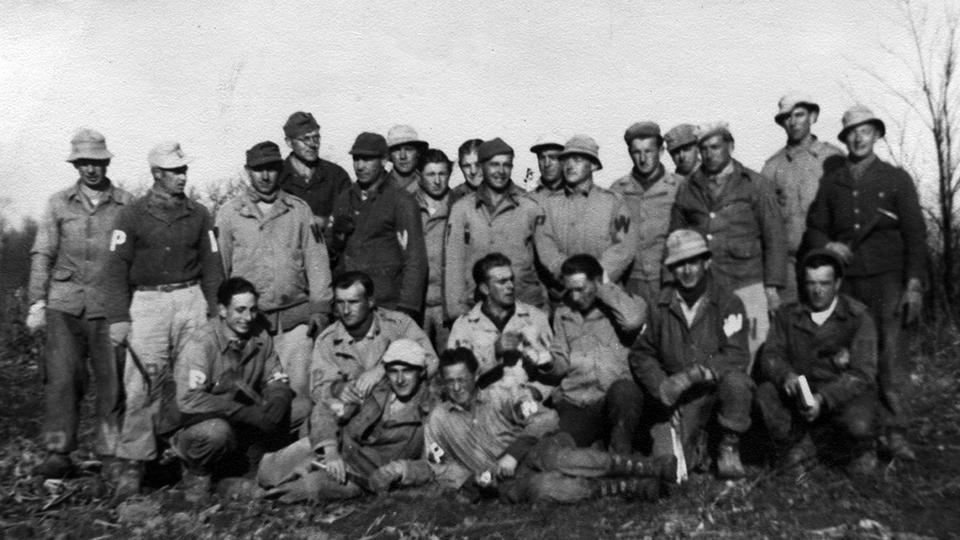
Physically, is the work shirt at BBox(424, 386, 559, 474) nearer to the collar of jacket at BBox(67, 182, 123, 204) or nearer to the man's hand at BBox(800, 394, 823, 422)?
the man's hand at BBox(800, 394, 823, 422)

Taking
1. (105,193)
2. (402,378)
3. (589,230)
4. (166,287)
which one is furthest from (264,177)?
(589,230)

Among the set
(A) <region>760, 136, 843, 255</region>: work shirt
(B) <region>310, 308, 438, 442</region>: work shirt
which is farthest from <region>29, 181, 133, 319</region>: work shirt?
(A) <region>760, 136, 843, 255</region>: work shirt

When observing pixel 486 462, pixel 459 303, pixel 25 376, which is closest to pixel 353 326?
pixel 459 303

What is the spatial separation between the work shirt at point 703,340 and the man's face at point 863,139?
1714mm

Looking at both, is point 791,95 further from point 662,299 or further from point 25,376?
point 25,376

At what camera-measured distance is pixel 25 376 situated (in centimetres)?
1094

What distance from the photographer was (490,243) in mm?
7438

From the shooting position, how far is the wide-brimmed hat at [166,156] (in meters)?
7.07

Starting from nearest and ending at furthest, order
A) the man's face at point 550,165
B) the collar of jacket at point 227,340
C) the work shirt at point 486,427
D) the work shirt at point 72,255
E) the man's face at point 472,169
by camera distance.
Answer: the work shirt at point 486,427 < the collar of jacket at point 227,340 < the work shirt at point 72,255 < the man's face at point 550,165 < the man's face at point 472,169

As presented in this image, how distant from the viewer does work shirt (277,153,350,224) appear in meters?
8.02

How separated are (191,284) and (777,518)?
14.6 feet

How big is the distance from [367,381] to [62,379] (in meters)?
2.52

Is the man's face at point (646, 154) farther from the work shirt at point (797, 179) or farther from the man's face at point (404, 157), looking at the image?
A: the man's face at point (404, 157)

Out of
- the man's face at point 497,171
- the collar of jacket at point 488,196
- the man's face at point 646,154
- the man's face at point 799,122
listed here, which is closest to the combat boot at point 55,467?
the collar of jacket at point 488,196
